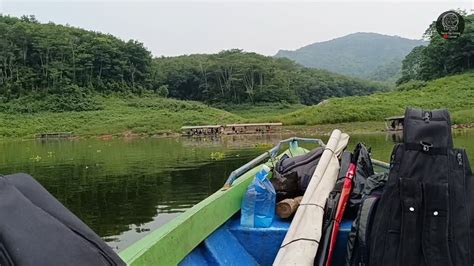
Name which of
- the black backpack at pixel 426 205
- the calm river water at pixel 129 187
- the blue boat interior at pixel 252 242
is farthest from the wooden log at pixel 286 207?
the calm river water at pixel 129 187

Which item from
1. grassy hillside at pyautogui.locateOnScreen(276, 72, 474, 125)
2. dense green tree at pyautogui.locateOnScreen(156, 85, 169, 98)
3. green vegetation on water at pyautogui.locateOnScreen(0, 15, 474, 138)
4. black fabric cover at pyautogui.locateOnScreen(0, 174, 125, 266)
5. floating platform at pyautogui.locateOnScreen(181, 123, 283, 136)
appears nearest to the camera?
black fabric cover at pyautogui.locateOnScreen(0, 174, 125, 266)

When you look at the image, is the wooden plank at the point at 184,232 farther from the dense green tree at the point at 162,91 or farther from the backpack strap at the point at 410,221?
the dense green tree at the point at 162,91

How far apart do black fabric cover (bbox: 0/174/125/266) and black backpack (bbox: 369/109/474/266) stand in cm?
134

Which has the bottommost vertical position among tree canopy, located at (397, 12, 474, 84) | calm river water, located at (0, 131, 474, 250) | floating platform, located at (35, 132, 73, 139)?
floating platform, located at (35, 132, 73, 139)

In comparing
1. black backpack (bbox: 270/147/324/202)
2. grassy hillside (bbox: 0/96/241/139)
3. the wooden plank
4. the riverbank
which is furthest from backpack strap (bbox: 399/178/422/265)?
grassy hillside (bbox: 0/96/241/139)

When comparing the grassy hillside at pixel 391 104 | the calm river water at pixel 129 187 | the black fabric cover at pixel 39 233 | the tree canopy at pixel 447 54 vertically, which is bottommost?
the calm river water at pixel 129 187

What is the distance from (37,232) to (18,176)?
278 millimetres

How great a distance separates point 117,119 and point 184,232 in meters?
48.4

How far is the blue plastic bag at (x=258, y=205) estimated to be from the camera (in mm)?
3564

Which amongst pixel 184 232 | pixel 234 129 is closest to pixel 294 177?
pixel 184 232

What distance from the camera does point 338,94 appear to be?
93.1 m

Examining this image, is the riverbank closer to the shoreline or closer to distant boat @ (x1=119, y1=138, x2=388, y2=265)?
the shoreline

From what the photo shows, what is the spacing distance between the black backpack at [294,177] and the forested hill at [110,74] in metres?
57.9

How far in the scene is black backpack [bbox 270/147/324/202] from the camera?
4.02m
